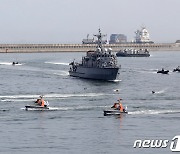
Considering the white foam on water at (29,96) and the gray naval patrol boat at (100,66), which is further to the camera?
the gray naval patrol boat at (100,66)

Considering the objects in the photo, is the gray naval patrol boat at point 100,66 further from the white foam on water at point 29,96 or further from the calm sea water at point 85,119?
the white foam on water at point 29,96

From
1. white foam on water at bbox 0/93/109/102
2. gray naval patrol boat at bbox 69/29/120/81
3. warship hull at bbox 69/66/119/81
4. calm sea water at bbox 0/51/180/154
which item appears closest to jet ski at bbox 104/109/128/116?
calm sea water at bbox 0/51/180/154

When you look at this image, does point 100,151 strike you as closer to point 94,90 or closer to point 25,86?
point 94,90

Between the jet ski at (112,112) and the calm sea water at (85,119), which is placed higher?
the jet ski at (112,112)

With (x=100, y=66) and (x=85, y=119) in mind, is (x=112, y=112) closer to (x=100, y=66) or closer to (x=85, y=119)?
(x=85, y=119)

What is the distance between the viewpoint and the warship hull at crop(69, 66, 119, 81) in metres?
159

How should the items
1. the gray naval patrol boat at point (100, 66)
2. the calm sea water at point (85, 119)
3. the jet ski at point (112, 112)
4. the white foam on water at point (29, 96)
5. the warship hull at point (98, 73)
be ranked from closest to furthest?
the calm sea water at point (85, 119), the jet ski at point (112, 112), the white foam on water at point (29, 96), the warship hull at point (98, 73), the gray naval patrol boat at point (100, 66)

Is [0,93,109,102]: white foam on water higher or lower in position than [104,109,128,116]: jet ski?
lower

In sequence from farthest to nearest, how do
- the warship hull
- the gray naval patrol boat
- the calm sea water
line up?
the gray naval patrol boat < the warship hull < the calm sea water

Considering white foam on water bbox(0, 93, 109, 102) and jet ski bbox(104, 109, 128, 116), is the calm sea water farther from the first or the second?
jet ski bbox(104, 109, 128, 116)

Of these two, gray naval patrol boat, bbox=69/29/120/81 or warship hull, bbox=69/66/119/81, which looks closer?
warship hull, bbox=69/66/119/81

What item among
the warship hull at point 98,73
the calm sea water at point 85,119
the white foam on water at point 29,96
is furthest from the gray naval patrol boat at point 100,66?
the white foam on water at point 29,96

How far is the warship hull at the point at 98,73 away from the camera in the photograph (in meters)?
159

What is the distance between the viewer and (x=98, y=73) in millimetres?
162250
